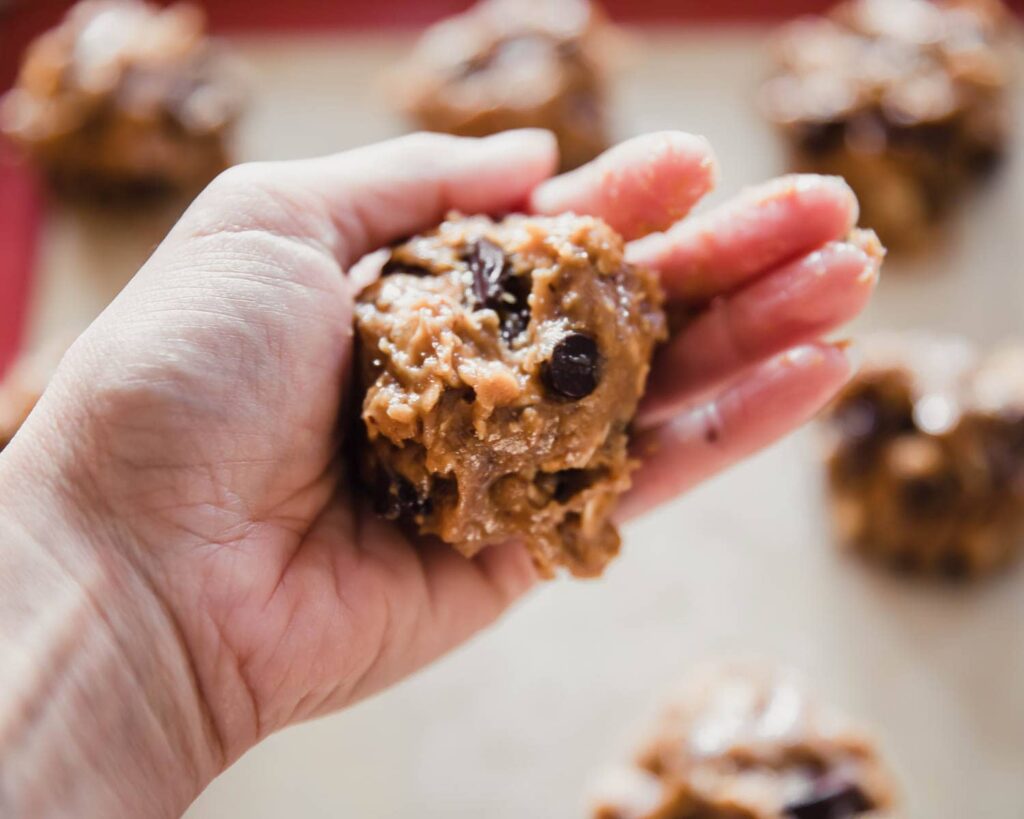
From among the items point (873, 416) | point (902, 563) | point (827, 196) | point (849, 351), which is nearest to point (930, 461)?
point (873, 416)

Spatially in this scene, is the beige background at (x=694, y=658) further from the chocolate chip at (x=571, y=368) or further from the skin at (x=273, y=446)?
the chocolate chip at (x=571, y=368)

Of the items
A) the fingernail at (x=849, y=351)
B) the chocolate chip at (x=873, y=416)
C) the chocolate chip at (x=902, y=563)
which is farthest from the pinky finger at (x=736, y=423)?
the chocolate chip at (x=902, y=563)

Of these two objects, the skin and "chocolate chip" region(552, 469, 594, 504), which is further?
"chocolate chip" region(552, 469, 594, 504)

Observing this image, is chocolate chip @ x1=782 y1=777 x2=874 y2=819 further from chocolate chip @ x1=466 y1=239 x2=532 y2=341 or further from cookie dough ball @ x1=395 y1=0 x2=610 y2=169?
cookie dough ball @ x1=395 y1=0 x2=610 y2=169

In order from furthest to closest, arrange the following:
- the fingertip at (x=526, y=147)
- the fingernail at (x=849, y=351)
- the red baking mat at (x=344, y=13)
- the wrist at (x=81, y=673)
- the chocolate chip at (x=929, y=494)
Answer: the red baking mat at (x=344, y=13) < the chocolate chip at (x=929, y=494) < the fingertip at (x=526, y=147) < the fingernail at (x=849, y=351) < the wrist at (x=81, y=673)

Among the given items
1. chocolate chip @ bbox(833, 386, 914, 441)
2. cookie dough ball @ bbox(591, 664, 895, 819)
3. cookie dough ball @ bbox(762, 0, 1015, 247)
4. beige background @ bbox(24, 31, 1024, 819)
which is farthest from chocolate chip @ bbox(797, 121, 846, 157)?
cookie dough ball @ bbox(591, 664, 895, 819)
